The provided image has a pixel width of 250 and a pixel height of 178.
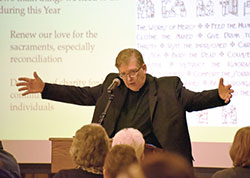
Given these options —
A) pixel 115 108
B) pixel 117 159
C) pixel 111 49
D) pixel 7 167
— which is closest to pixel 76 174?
pixel 7 167

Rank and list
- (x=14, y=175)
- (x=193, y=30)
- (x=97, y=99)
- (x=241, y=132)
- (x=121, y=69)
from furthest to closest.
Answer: (x=193, y=30) < (x=97, y=99) < (x=121, y=69) < (x=241, y=132) < (x=14, y=175)

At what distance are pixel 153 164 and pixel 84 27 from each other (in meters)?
3.76

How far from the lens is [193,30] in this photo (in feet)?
15.2

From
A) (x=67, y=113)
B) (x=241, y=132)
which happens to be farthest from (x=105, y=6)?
(x=241, y=132)

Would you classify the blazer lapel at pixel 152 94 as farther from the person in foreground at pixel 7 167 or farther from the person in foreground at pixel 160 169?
the person in foreground at pixel 160 169

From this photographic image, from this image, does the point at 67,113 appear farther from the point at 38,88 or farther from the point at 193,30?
the point at 193,30

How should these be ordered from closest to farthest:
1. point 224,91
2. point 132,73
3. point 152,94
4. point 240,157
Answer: point 240,157
point 224,91
point 132,73
point 152,94

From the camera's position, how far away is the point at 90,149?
239 centimetres

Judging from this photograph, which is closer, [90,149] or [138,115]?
[90,149]

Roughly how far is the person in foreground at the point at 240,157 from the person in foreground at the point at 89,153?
0.73m

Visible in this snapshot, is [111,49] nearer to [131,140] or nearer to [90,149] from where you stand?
[131,140]

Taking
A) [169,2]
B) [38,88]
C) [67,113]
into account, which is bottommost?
[67,113]

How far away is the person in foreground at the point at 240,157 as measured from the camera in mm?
2641

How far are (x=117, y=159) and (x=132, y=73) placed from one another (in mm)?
1959
